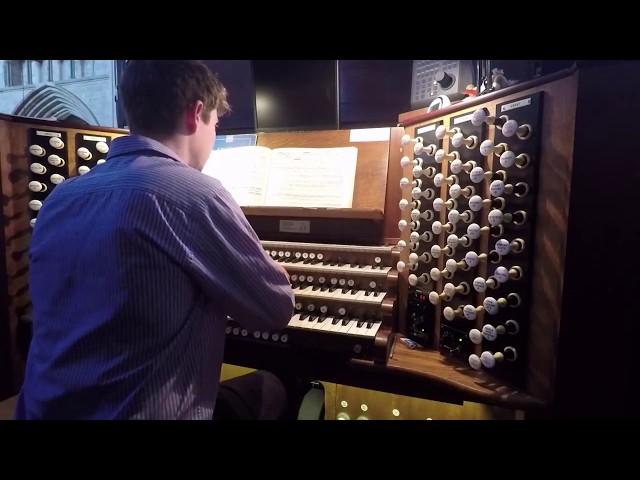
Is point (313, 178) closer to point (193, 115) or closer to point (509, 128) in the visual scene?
point (193, 115)

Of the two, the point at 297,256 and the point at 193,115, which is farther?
the point at 297,256

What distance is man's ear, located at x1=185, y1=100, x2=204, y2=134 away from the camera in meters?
1.13

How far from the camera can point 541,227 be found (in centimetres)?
115

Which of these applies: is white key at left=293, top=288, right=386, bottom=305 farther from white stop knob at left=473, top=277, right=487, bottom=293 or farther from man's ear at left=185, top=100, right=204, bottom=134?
man's ear at left=185, top=100, right=204, bottom=134

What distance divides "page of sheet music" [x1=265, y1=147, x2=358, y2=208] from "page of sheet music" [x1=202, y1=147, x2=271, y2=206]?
0.19 feet

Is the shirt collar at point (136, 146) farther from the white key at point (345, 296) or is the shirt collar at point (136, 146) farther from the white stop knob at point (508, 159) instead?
the white stop knob at point (508, 159)

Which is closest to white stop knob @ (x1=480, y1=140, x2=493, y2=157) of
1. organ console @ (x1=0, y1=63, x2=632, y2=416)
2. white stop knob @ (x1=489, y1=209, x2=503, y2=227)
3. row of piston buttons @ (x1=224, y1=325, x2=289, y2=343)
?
organ console @ (x1=0, y1=63, x2=632, y2=416)

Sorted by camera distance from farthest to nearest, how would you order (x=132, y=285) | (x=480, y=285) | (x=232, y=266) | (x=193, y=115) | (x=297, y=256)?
(x=297, y=256) < (x=480, y=285) < (x=193, y=115) < (x=232, y=266) < (x=132, y=285)

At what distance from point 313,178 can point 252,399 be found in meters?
1.20

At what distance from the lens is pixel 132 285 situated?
0.87 meters

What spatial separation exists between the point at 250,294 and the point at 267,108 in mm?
1925

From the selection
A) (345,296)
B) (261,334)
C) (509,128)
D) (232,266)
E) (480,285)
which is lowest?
(261,334)

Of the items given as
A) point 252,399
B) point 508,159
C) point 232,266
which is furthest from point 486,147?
point 252,399
